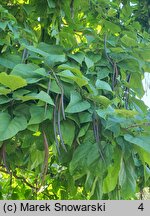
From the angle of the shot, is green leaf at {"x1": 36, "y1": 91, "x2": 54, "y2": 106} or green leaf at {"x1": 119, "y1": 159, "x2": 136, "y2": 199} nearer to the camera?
green leaf at {"x1": 36, "y1": 91, "x2": 54, "y2": 106}

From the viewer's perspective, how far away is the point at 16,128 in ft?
2.24

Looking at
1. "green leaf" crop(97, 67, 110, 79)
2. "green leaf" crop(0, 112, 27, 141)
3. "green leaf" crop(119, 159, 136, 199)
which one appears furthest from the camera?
"green leaf" crop(97, 67, 110, 79)

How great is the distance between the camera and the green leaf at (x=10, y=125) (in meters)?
0.66

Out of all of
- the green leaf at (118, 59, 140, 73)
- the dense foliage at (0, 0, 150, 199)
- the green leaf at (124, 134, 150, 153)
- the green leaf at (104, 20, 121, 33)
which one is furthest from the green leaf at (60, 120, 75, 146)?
the green leaf at (104, 20, 121, 33)

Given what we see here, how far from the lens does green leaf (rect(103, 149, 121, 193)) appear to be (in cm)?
79

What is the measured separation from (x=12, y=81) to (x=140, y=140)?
26 cm

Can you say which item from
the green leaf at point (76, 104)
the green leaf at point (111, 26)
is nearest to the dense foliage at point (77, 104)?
the green leaf at point (76, 104)

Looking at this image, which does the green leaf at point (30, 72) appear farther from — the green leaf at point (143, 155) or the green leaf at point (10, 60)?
the green leaf at point (143, 155)

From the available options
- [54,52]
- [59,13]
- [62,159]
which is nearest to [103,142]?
[62,159]

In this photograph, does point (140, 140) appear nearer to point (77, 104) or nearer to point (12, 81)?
point (77, 104)

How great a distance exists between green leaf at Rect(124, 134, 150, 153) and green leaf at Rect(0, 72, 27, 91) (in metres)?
0.22

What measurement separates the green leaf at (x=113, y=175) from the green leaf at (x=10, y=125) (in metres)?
0.21

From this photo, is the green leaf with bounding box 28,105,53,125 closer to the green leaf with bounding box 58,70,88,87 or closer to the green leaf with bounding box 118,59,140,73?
the green leaf with bounding box 58,70,88,87

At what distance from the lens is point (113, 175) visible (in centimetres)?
81
